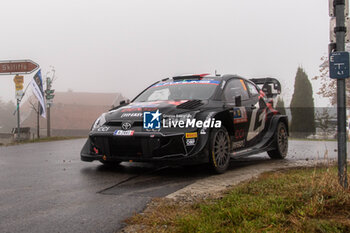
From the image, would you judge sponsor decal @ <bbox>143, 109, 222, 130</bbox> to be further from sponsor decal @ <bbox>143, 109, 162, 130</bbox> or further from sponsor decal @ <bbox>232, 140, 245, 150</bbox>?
sponsor decal @ <bbox>232, 140, 245, 150</bbox>

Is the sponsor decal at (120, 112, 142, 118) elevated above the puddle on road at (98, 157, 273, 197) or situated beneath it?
elevated above

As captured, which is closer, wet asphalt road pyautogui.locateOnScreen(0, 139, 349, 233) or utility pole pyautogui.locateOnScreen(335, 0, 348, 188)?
wet asphalt road pyautogui.locateOnScreen(0, 139, 349, 233)

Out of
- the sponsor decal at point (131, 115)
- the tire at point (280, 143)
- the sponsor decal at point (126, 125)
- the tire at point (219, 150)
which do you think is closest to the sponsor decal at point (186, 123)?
the tire at point (219, 150)

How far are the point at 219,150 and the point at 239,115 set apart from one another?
102 cm

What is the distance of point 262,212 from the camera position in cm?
330

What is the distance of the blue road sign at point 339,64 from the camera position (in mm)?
4168

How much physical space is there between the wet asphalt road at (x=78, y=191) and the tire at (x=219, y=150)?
0.23 meters

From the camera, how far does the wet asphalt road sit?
141 inches

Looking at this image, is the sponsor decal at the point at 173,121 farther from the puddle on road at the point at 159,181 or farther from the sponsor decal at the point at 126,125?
the puddle on road at the point at 159,181

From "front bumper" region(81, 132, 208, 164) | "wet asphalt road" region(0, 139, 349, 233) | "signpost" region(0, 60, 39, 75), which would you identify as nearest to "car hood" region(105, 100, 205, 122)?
"front bumper" region(81, 132, 208, 164)

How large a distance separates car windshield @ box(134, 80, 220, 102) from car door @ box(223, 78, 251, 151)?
330 mm

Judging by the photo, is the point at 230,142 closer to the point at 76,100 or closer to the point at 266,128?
the point at 266,128

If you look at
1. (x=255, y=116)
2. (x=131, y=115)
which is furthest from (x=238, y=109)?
(x=131, y=115)

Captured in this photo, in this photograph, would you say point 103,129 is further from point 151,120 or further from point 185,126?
point 185,126
